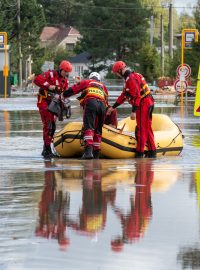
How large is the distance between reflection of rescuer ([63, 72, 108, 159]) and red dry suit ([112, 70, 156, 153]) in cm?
42

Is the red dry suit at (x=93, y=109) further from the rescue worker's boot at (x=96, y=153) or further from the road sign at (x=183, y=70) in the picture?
the road sign at (x=183, y=70)

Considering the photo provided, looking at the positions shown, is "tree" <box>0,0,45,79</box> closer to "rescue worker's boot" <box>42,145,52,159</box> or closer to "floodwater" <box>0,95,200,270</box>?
"rescue worker's boot" <box>42,145,52,159</box>

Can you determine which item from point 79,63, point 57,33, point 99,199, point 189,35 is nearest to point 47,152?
point 99,199

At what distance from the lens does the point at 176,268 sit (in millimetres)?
7504

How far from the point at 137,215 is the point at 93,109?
605cm

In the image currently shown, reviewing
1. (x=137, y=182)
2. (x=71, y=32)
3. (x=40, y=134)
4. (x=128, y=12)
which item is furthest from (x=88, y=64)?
(x=137, y=182)

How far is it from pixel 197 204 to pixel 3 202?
2017mm

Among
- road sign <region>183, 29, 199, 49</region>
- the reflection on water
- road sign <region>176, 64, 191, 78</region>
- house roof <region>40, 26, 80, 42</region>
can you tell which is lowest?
the reflection on water

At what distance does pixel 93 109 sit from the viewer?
15891 mm

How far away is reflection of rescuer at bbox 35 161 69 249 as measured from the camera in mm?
8836

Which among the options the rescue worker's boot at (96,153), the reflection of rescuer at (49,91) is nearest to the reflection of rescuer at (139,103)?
the rescue worker's boot at (96,153)

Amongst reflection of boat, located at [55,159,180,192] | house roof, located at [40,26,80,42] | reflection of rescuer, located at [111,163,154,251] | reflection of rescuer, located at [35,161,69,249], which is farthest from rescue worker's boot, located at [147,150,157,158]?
house roof, located at [40,26,80,42]

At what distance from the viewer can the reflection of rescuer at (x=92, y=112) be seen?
15828 mm

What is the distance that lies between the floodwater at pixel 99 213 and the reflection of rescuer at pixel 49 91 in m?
0.36
